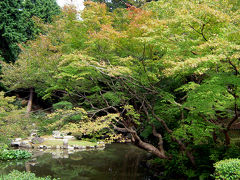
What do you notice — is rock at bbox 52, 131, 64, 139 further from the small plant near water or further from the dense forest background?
the small plant near water

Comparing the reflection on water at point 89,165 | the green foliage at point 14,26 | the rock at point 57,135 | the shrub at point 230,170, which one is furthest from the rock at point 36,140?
the shrub at point 230,170

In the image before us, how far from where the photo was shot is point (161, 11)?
8438mm

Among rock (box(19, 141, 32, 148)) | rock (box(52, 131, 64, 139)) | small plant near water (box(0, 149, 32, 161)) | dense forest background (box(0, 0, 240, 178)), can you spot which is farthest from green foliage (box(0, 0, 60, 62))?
small plant near water (box(0, 149, 32, 161))

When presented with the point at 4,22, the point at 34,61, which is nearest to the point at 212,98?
the point at 34,61

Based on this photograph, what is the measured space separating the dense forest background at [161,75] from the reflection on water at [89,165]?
1275 mm

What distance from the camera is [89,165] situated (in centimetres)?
891

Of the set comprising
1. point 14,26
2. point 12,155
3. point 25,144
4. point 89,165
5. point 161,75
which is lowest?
point 89,165

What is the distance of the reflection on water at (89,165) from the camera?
25.3ft

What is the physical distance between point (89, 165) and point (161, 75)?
17.1 feet

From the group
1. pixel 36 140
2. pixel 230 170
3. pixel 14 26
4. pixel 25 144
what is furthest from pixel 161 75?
pixel 14 26

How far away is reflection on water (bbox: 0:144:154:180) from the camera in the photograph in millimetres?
7715

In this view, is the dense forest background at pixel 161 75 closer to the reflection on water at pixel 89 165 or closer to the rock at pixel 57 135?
the rock at pixel 57 135

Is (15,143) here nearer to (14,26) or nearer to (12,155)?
(12,155)

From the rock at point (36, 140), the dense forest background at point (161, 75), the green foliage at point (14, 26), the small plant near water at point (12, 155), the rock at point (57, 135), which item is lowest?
the small plant near water at point (12, 155)
